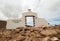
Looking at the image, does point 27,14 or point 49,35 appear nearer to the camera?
point 49,35

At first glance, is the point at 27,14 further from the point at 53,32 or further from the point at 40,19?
the point at 53,32

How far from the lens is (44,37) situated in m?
10.7

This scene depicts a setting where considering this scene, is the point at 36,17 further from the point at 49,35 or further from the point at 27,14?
the point at 49,35

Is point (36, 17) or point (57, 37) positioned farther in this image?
point (36, 17)

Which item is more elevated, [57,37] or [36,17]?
[36,17]

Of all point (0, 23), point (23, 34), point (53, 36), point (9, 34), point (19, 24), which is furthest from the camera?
point (0, 23)

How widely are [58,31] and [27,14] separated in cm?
1084

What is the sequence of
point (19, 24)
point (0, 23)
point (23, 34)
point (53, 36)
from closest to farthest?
point (53, 36) < point (23, 34) < point (19, 24) < point (0, 23)

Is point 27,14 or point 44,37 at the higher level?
point 27,14

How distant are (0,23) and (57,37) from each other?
15516 mm

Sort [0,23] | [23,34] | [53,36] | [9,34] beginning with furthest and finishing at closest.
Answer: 1. [0,23]
2. [9,34]
3. [23,34]
4. [53,36]

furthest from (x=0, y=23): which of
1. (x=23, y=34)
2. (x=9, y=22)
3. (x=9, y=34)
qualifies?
(x=23, y=34)

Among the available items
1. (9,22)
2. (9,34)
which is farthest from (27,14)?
(9,34)

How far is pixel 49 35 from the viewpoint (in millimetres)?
10531
